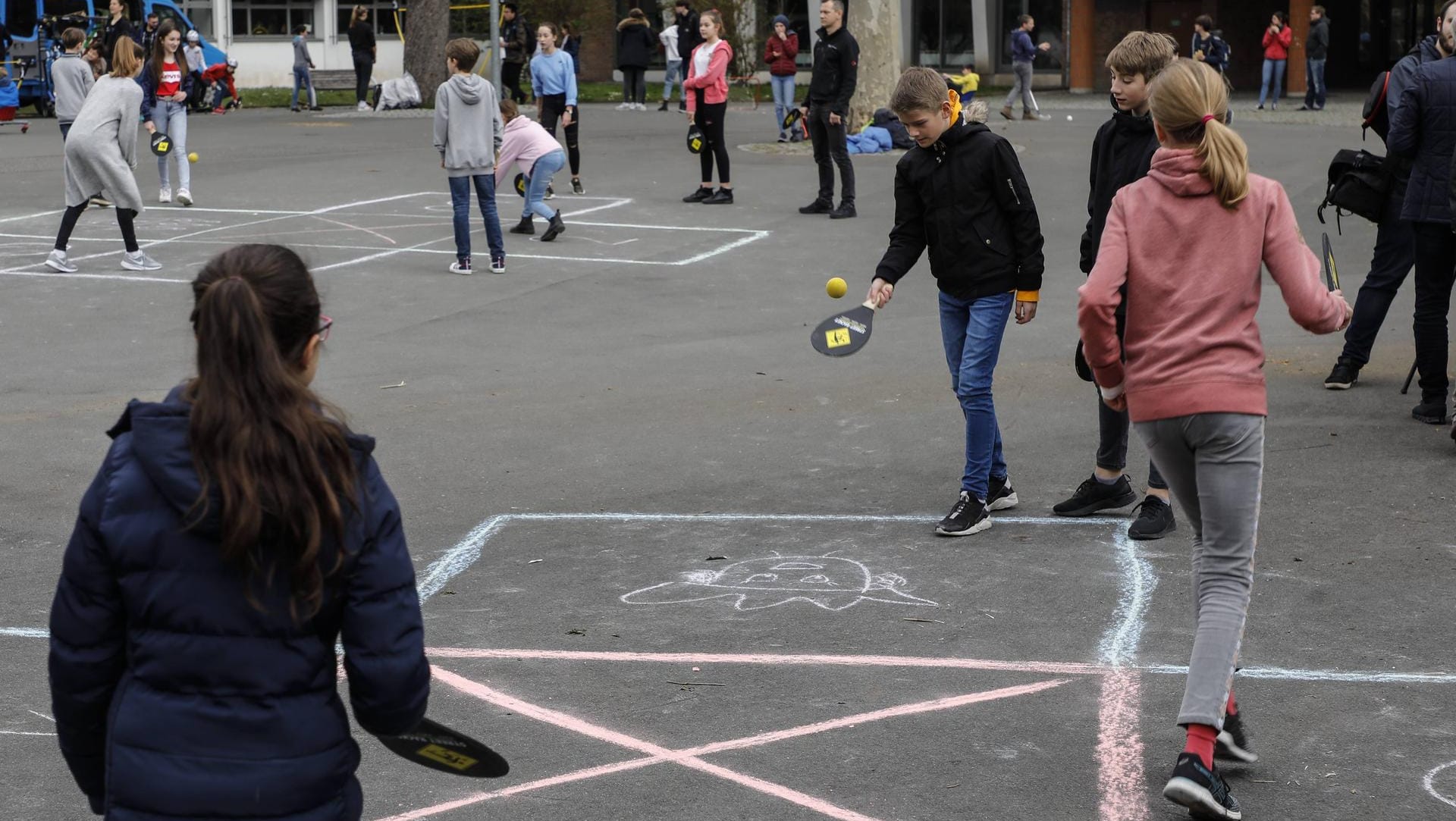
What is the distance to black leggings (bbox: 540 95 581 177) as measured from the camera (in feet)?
59.4

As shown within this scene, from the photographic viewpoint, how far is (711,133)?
1736cm

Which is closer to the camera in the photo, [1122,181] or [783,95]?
[1122,181]

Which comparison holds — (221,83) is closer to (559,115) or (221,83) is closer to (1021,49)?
(1021,49)

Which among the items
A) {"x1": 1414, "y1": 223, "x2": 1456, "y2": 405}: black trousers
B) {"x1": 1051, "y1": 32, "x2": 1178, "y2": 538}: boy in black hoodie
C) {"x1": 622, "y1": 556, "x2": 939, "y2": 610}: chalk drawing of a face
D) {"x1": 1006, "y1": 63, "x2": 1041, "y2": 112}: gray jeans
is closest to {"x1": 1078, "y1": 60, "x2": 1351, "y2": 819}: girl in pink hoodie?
{"x1": 1051, "y1": 32, "x2": 1178, "y2": 538}: boy in black hoodie

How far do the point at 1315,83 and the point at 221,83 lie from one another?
72.6 feet

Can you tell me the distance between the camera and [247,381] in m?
2.60

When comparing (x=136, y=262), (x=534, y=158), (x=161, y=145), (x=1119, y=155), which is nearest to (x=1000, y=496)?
(x=1119, y=155)

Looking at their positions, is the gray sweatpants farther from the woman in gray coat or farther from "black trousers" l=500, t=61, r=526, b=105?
"black trousers" l=500, t=61, r=526, b=105

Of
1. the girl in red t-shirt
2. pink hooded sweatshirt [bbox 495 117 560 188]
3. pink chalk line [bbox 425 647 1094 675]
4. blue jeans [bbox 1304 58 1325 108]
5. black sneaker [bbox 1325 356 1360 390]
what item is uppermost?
blue jeans [bbox 1304 58 1325 108]

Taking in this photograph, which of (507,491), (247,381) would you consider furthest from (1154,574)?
(247,381)

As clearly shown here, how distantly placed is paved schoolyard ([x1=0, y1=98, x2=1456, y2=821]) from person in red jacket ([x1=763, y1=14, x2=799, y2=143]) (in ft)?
36.4

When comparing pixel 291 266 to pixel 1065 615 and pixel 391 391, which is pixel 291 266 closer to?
pixel 1065 615

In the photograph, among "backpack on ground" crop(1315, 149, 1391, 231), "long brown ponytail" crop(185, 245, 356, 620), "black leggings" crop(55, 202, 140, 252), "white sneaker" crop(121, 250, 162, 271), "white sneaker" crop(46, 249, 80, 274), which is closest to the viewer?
"long brown ponytail" crop(185, 245, 356, 620)

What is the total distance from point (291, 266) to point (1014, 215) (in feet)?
14.4
